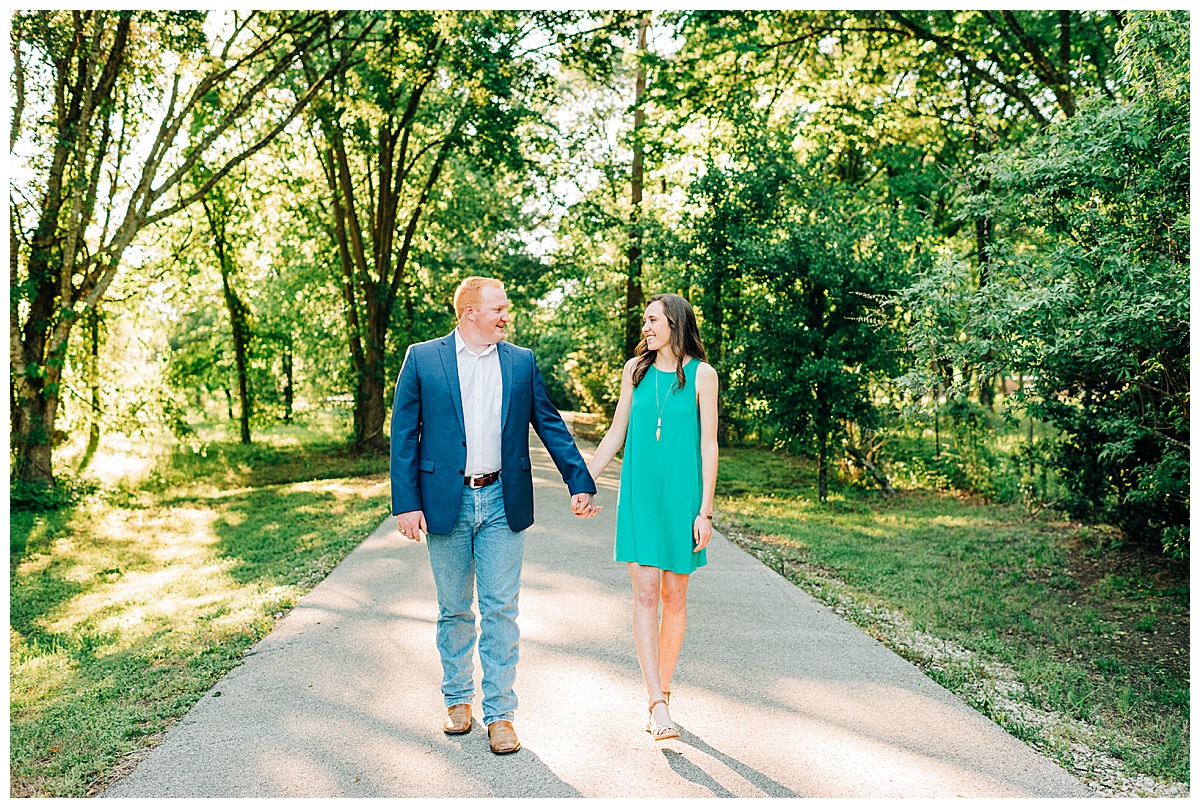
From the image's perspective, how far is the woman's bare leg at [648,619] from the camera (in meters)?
4.37

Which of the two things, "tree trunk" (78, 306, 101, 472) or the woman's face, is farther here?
"tree trunk" (78, 306, 101, 472)

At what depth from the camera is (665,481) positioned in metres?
4.43

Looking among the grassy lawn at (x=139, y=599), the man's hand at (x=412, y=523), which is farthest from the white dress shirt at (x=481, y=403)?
the grassy lawn at (x=139, y=599)

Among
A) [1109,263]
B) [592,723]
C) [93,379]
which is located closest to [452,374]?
[592,723]

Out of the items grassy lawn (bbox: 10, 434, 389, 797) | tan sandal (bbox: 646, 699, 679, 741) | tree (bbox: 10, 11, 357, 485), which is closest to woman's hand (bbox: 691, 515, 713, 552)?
tan sandal (bbox: 646, 699, 679, 741)

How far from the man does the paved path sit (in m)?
0.40

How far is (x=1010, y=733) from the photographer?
4.42 m

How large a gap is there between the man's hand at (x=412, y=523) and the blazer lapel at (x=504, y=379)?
571 mm

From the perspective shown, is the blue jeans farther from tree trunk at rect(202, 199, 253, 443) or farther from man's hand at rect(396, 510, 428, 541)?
tree trunk at rect(202, 199, 253, 443)

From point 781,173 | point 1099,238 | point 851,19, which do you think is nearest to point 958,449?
point 781,173

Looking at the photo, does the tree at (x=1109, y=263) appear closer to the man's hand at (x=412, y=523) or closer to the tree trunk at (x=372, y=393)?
the man's hand at (x=412, y=523)

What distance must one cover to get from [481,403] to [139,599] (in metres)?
5.31

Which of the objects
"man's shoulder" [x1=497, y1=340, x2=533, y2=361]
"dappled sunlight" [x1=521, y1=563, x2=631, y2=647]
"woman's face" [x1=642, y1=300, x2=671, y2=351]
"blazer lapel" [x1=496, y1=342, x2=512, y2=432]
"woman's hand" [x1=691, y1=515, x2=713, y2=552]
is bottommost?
"dappled sunlight" [x1=521, y1=563, x2=631, y2=647]

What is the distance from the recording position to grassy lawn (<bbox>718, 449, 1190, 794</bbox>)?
15.3 feet
